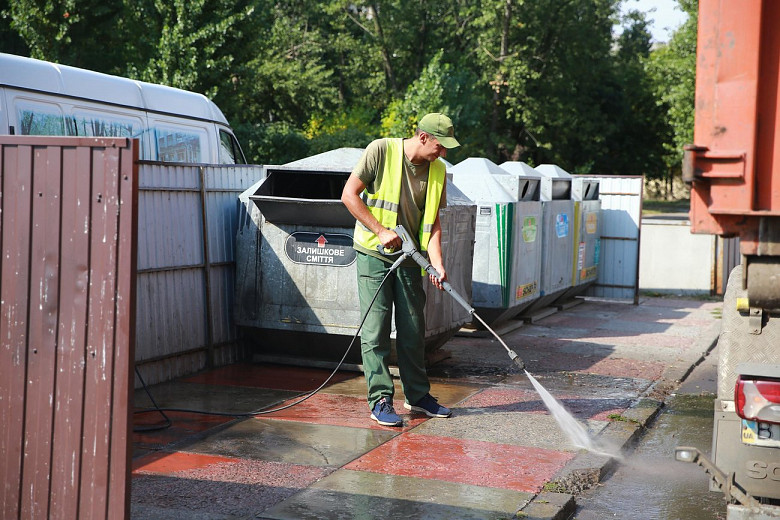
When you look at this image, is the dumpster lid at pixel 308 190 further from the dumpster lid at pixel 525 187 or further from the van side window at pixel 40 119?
the dumpster lid at pixel 525 187

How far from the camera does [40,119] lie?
8648mm

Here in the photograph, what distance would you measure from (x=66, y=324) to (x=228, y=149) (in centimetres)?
937

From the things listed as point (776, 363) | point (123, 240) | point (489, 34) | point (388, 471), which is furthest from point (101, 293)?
point (489, 34)

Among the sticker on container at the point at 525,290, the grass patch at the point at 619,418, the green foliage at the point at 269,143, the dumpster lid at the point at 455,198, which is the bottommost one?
the grass patch at the point at 619,418

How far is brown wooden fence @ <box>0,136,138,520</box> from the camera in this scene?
3.19 metres

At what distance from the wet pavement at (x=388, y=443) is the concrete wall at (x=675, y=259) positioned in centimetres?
749

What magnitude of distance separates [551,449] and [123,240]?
365cm

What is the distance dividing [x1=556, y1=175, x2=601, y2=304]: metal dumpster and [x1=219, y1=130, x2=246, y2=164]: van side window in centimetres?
489

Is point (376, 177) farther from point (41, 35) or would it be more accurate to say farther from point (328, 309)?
point (41, 35)

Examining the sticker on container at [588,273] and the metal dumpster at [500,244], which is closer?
the metal dumpster at [500,244]

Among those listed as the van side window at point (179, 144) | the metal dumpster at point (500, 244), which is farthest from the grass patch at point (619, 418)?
the van side window at point (179, 144)

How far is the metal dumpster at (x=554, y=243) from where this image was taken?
12180mm

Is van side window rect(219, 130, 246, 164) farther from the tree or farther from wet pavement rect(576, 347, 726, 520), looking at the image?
the tree

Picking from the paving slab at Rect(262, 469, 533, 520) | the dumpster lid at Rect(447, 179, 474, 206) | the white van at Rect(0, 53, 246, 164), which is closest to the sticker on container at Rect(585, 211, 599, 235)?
A: the white van at Rect(0, 53, 246, 164)
